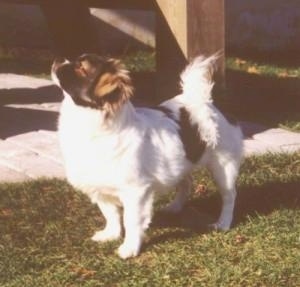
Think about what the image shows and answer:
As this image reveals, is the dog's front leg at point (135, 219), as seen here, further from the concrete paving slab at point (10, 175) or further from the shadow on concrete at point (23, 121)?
the shadow on concrete at point (23, 121)

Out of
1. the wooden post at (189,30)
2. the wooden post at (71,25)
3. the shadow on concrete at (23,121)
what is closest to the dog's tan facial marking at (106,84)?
the wooden post at (189,30)

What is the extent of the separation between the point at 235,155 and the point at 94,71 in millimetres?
1186

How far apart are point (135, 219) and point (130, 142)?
42 cm

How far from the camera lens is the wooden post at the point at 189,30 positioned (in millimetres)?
6628

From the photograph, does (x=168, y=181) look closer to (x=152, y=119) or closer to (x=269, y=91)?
(x=152, y=119)

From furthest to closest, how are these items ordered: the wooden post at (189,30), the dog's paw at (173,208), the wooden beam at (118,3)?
the wooden beam at (118,3) < the wooden post at (189,30) < the dog's paw at (173,208)

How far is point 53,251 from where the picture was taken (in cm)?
471

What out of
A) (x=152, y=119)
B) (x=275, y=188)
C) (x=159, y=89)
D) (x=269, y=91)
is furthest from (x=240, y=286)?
(x=269, y=91)

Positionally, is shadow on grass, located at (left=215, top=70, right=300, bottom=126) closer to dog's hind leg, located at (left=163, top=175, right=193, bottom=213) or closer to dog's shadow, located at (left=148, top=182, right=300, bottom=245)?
dog's shadow, located at (left=148, top=182, right=300, bottom=245)

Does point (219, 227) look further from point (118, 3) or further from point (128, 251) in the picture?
point (118, 3)

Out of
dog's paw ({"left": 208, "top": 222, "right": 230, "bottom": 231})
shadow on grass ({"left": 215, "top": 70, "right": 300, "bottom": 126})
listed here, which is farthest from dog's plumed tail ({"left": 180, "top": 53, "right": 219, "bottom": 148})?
shadow on grass ({"left": 215, "top": 70, "right": 300, "bottom": 126})

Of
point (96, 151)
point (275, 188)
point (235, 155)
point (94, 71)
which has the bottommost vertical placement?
point (275, 188)

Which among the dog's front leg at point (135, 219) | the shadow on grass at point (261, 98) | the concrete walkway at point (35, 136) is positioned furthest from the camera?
the shadow on grass at point (261, 98)

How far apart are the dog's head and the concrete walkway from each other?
6.02 ft
